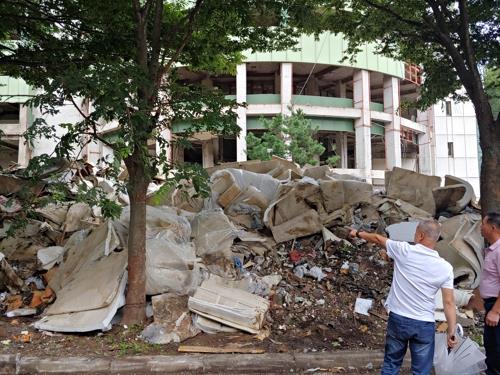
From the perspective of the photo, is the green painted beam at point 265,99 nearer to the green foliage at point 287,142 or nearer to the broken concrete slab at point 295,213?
the green foliage at point 287,142

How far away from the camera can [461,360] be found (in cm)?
358

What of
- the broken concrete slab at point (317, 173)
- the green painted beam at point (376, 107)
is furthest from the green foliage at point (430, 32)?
the green painted beam at point (376, 107)

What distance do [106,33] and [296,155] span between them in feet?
42.1

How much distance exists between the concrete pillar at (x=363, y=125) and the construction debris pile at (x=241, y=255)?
19.6 metres

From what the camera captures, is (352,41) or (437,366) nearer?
(437,366)

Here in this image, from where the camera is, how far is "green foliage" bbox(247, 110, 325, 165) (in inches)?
723

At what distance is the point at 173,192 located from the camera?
8.30 metres

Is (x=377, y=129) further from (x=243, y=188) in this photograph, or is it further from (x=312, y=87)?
(x=243, y=188)

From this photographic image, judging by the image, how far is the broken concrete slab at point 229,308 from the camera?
512 centimetres

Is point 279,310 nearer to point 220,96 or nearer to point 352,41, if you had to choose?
point 220,96

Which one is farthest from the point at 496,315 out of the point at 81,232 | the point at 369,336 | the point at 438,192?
the point at 81,232

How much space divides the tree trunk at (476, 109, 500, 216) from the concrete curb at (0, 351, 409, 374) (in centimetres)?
290

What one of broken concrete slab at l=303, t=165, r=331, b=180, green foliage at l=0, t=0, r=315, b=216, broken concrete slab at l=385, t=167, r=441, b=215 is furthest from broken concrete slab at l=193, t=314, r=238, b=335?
broken concrete slab at l=385, t=167, r=441, b=215

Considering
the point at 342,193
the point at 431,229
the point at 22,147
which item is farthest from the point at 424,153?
the point at 431,229
